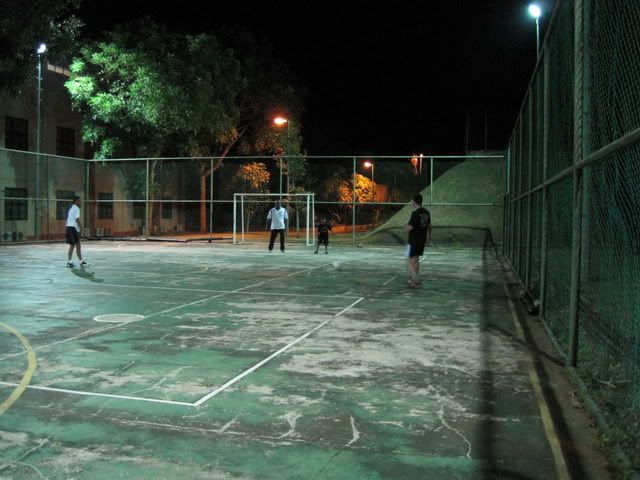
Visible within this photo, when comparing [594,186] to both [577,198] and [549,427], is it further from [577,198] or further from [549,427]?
[549,427]

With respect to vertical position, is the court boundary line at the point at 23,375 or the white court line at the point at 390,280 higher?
the white court line at the point at 390,280

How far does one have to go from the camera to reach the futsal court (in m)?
3.99

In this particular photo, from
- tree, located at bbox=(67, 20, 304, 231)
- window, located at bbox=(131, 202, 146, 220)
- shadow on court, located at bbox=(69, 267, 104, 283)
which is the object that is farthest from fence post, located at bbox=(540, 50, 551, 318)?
window, located at bbox=(131, 202, 146, 220)

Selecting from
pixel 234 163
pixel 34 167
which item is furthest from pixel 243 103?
pixel 34 167

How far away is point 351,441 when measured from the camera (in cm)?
432

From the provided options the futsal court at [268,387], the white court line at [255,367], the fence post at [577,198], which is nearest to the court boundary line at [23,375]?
the futsal court at [268,387]

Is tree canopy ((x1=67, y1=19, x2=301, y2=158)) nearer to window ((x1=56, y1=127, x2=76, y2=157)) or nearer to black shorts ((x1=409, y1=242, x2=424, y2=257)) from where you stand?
window ((x1=56, y1=127, x2=76, y2=157))

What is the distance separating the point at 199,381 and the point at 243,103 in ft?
108

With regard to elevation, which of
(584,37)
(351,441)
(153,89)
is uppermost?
(153,89)

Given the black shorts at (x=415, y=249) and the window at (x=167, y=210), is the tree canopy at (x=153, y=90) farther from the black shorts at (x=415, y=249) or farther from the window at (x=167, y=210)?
the black shorts at (x=415, y=249)

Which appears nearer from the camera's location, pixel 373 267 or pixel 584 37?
pixel 584 37

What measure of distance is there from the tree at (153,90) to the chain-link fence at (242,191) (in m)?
1.37

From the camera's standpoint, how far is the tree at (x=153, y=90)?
2850 centimetres

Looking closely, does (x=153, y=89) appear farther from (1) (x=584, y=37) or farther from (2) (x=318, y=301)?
(1) (x=584, y=37)
